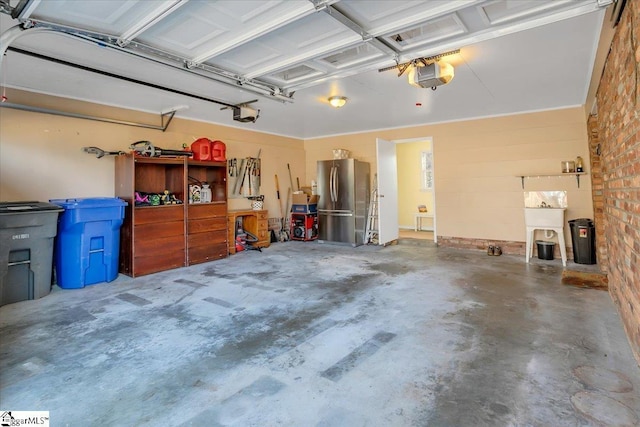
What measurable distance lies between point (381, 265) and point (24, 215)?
4.72 m

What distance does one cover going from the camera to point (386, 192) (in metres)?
7.02

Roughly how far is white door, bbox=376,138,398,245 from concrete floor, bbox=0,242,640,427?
2.73 m

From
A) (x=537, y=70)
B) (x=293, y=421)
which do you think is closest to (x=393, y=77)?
(x=537, y=70)

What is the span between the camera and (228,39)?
2.68m

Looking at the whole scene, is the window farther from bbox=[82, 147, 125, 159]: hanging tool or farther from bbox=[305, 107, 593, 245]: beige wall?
bbox=[82, 147, 125, 159]: hanging tool

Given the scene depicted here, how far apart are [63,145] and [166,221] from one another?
1759 mm

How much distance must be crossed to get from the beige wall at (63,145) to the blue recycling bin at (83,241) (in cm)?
47

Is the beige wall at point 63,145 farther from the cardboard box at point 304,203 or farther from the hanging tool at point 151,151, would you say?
the cardboard box at point 304,203

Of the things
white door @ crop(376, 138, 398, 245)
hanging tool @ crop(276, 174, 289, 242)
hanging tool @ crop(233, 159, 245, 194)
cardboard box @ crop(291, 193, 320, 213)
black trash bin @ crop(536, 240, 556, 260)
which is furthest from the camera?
hanging tool @ crop(276, 174, 289, 242)

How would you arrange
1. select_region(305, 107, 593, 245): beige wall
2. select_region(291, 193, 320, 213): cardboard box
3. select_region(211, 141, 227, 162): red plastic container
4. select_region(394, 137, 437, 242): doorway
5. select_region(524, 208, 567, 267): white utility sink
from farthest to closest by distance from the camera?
select_region(394, 137, 437, 242): doorway → select_region(291, 193, 320, 213): cardboard box → select_region(211, 141, 227, 162): red plastic container → select_region(305, 107, 593, 245): beige wall → select_region(524, 208, 567, 267): white utility sink

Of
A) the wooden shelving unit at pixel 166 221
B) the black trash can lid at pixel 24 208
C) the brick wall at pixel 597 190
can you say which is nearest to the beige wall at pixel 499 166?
the brick wall at pixel 597 190

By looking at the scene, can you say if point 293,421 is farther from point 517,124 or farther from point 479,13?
point 517,124

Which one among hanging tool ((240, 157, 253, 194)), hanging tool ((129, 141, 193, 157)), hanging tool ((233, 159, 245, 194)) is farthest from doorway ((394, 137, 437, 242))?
hanging tool ((129, 141, 193, 157))

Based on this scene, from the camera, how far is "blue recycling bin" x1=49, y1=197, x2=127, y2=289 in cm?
411
